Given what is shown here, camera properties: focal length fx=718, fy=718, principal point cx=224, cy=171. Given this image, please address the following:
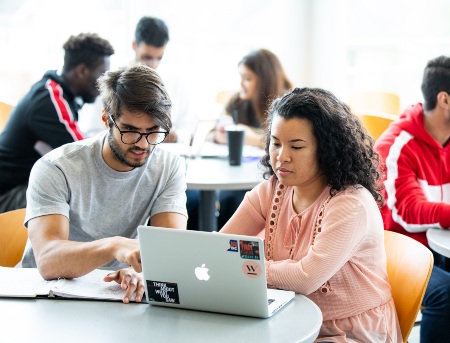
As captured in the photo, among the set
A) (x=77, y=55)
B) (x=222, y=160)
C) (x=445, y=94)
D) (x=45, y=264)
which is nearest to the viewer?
(x=45, y=264)

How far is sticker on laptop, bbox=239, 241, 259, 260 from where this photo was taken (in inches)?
59.3

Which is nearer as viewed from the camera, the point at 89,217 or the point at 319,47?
the point at 89,217

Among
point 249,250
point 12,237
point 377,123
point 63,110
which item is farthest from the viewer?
point 377,123

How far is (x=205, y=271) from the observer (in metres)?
1.59

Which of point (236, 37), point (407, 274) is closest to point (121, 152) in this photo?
point (407, 274)

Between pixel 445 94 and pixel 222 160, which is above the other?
pixel 445 94

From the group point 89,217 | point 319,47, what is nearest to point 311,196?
point 89,217

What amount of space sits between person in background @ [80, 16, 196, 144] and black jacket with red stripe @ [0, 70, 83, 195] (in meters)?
0.50

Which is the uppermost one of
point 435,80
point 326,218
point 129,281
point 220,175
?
point 435,80

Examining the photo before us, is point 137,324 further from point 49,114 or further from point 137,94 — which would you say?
point 49,114

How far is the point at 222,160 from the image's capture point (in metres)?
3.46

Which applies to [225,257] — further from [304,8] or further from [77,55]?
[304,8]

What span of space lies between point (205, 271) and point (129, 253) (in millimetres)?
230

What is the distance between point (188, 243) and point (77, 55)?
186cm
